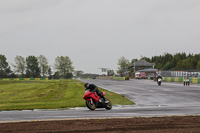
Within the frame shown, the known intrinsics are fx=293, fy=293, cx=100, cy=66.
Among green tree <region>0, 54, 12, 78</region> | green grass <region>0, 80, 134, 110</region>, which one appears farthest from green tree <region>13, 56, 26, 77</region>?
green grass <region>0, 80, 134, 110</region>

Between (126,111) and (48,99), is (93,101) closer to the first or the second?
(126,111)

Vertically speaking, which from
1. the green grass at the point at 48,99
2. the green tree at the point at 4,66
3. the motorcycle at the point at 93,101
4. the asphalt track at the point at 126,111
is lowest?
the green grass at the point at 48,99

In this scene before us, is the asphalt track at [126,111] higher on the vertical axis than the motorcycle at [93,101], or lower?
lower

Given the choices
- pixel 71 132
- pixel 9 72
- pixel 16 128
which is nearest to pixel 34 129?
pixel 16 128

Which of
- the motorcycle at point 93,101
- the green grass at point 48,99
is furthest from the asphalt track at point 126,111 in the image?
the green grass at point 48,99

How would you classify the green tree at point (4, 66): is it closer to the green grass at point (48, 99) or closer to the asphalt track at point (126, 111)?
the green grass at point (48, 99)

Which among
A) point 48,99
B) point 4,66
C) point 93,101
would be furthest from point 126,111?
point 4,66

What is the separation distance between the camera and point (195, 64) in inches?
6905

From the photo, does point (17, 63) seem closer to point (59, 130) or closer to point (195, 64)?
point (195, 64)

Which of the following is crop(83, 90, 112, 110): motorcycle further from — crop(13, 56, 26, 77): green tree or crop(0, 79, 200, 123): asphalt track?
crop(13, 56, 26, 77): green tree

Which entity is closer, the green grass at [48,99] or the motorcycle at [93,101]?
the motorcycle at [93,101]

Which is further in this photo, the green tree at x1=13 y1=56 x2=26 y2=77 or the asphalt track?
the green tree at x1=13 y1=56 x2=26 y2=77

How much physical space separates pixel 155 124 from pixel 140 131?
1232 millimetres

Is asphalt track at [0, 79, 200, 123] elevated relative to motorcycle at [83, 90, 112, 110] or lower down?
lower down
